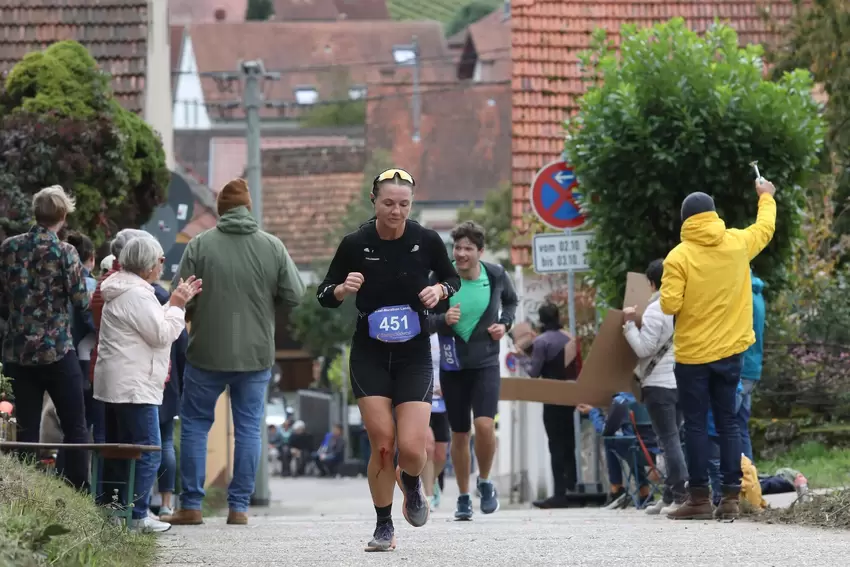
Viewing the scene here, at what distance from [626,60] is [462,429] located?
5.64 m

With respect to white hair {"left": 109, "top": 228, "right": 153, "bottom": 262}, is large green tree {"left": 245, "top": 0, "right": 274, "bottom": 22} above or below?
above

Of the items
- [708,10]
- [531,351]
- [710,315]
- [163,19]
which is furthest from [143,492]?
[708,10]

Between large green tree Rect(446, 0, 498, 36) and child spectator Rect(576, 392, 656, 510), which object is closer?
child spectator Rect(576, 392, 656, 510)

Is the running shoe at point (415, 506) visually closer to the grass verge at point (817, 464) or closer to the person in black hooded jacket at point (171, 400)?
the person in black hooded jacket at point (171, 400)

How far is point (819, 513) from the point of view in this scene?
33.8 feet

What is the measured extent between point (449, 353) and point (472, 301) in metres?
0.40

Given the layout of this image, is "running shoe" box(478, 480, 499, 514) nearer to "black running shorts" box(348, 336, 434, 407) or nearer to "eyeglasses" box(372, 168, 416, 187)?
"black running shorts" box(348, 336, 434, 407)

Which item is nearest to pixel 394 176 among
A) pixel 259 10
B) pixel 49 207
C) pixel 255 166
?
pixel 49 207

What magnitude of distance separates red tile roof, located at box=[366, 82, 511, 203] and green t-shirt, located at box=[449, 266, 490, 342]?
2254 inches

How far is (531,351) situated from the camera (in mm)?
17047

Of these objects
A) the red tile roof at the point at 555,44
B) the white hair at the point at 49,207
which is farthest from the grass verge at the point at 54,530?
the red tile roof at the point at 555,44

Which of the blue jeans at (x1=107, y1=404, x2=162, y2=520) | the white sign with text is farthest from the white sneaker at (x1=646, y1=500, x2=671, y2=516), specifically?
the blue jeans at (x1=107, y1=404, x2=162, y2=520)

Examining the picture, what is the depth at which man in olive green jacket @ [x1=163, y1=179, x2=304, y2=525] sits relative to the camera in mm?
11578

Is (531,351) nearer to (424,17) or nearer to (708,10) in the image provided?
(708,10)
